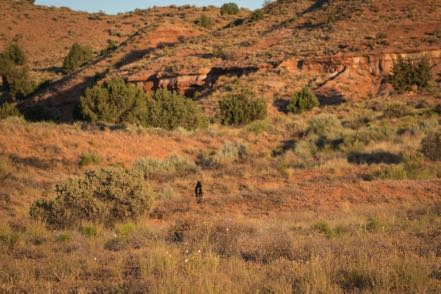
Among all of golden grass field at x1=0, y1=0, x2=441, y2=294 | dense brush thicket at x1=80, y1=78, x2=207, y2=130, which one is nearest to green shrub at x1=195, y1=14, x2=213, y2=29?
golden grass field at x1=0, y1=0, x2=441, y2=294

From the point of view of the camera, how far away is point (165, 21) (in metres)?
64.0

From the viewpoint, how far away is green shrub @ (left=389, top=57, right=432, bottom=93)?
32.9 m

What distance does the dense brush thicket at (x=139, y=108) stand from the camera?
96.3ft

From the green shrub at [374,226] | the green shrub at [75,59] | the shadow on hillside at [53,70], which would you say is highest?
the green shrub at [75,59]

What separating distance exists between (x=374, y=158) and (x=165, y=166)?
8.71m

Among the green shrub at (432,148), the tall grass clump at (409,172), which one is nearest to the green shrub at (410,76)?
the green shrub at (432,148)

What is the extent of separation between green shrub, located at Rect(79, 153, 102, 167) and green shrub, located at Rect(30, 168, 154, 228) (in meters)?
6.87

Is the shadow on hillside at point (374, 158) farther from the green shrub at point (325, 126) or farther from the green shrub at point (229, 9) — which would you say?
the green shrub at point (229, 9)

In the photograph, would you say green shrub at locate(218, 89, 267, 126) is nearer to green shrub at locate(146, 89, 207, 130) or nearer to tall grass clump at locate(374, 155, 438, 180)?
green shrub at locate(146, 89, 207, 130)

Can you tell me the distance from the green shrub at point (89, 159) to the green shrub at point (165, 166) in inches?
63.1

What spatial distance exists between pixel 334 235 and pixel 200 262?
132 inches

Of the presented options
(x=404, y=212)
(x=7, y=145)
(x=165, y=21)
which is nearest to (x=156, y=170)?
(x=7, y=145)

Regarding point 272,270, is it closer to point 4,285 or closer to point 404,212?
point 4,285

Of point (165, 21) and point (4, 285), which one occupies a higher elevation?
point (165, 21)
